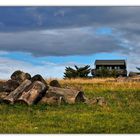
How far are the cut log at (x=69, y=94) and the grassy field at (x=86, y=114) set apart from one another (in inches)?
5.8

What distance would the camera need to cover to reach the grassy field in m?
23.0

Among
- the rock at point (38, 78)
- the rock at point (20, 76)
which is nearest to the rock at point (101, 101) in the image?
the rock at point (38, 78)

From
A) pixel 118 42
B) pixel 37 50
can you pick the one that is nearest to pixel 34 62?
pixel 37 50

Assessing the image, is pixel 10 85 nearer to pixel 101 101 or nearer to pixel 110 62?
pixel 101 101

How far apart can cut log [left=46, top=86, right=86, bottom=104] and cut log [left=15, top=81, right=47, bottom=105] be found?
0.58ft

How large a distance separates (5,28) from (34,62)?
0.91 metres

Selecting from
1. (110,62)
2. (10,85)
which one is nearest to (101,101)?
(110,62)

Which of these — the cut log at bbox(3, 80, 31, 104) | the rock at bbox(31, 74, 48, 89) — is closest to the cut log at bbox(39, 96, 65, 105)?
the rock at bbox(31, 74, 48, 89)

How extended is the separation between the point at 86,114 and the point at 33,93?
1.76 meters

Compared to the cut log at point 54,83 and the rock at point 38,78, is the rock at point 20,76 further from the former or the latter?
the cut log at point 54,83

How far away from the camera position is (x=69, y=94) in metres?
25.4

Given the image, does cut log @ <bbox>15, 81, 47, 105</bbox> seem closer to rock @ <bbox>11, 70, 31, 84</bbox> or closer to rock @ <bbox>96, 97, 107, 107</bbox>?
rock @ <bbox>11, 70, 31, 84</bbox>

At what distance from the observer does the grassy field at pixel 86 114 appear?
2297 centimetres

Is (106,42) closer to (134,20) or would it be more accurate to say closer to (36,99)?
(134,20)
